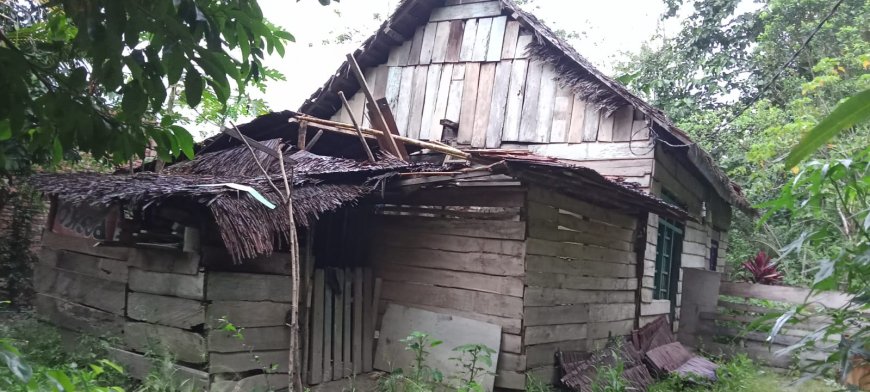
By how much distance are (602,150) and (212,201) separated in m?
5.18

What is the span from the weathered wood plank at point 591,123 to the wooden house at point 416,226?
20mm

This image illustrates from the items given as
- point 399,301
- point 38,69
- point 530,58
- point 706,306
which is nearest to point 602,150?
point 530,58

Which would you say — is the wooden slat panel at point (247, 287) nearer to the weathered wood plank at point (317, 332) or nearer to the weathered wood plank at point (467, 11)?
the weathered wood plank at point (317, 332)

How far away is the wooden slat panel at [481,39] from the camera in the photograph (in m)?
8.80

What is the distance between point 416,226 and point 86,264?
11.8ft

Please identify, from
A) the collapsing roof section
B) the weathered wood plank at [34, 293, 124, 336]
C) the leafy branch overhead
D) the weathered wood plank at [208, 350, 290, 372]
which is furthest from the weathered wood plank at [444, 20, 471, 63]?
the leafy branch overhead

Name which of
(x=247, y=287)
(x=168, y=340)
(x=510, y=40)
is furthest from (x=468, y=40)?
(x=168, y=340)

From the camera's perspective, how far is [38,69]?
199 cm

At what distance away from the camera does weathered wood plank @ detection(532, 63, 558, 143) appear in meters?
8.25

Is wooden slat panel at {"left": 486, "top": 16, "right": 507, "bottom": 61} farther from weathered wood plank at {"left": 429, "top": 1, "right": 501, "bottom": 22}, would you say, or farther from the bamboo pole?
the bamboo pole

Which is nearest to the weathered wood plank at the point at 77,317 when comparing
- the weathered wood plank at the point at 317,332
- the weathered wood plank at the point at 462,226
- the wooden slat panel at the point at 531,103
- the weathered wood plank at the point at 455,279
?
the weathered wood plank at the point at 317,332

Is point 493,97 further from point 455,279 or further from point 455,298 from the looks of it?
point 455,298

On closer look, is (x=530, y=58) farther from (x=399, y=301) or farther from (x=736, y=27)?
(x=736, y=27)

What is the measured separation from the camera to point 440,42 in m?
9.23
